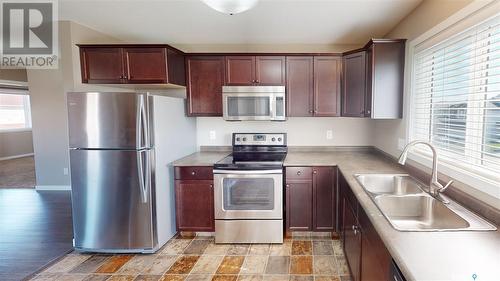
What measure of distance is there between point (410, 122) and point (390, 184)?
659mm

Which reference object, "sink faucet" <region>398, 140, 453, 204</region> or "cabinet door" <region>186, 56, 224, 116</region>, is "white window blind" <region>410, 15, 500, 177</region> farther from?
"cabinet door" <region>186, 56, 224, 116</region>

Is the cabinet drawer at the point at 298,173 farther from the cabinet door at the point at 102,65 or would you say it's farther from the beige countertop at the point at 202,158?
the cabinet door at the point at 102,65

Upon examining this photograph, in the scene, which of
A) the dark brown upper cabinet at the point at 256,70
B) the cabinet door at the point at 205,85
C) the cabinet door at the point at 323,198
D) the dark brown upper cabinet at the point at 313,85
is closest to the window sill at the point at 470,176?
the cabinet door at the point at 323,198

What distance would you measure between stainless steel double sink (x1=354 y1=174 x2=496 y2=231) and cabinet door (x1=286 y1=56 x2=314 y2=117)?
1.19 meters

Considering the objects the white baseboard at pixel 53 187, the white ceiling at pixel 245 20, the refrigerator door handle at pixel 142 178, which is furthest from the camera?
the white baseboard at pixel 53 187

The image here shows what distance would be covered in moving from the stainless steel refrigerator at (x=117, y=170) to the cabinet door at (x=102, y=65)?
1.84ft

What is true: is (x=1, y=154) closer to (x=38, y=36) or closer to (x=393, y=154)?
(x=38, y=36)

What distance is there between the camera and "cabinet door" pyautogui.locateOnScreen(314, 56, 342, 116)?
3.27 metres

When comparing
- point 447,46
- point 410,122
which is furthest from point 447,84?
point 410,122

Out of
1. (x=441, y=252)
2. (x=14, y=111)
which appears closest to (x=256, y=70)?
(x=441, y=252)

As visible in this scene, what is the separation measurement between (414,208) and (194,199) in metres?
2.07

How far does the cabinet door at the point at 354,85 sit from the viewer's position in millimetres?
2959

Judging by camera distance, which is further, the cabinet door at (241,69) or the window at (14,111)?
the window at (14,111)

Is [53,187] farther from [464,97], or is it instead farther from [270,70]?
[464,97]
